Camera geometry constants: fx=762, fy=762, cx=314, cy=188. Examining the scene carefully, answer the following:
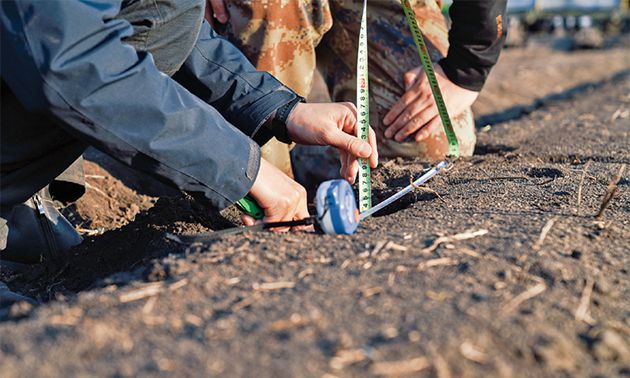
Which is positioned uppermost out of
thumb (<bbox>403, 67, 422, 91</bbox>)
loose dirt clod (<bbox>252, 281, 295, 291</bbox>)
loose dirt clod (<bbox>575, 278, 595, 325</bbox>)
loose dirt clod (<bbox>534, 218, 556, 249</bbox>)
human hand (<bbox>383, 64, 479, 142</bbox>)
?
loose dirt clod (<bbox>252, 281, 295, 291</bbox>)

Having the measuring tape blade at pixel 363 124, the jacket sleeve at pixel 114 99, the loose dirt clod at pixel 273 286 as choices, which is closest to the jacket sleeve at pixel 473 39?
the measuring tape blade at pixel 363 124

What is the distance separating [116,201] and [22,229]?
90 cm

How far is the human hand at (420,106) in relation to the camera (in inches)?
165

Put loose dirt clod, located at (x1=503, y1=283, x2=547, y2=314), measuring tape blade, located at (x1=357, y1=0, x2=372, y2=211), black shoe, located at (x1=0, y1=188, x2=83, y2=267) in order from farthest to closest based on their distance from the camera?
black shoe, located at (x1=0, y1=188, x2=83, y2=267) → measuring tape blade, located at (x1=357, y1=0, x2=372, y2=211) → loose dirt clod, located at (x1=503, y1=283, x2=547, y2=314)

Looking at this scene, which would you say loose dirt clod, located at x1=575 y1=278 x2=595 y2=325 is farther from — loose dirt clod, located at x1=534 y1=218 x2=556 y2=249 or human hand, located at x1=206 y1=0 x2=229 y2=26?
human hand, located at x1=206 y1=0 x2=229 y2=26

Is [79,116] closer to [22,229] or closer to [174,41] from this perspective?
[174,41]

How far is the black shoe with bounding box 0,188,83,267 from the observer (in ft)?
10.5

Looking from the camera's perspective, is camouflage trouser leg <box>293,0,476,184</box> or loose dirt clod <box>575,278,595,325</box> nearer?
loose dirt clod <box>575,278,595,325</box>

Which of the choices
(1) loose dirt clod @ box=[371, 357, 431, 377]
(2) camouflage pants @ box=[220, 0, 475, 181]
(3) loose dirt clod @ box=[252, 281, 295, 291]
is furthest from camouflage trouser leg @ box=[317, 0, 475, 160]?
(1) loose dirt clod @ box=[371, 357, 431, 377]

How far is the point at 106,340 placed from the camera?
1.72 m

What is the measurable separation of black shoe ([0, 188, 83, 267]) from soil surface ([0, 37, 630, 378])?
213mm

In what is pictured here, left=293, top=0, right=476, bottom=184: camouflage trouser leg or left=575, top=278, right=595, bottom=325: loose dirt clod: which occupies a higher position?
left=575, top=278, right=595, bottom=325: loose dirt clod

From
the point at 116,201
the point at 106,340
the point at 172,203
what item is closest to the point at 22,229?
the point at 172,203

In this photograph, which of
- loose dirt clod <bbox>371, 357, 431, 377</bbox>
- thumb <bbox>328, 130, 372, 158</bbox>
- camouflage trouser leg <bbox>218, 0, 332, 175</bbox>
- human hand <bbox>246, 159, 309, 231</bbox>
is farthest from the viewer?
camouflage trouser leg <bbox>218, 0, 332, 175</bbox>
